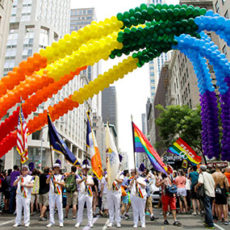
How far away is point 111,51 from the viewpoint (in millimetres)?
9969

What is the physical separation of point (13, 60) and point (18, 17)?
9424mm

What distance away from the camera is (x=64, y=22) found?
59.6m

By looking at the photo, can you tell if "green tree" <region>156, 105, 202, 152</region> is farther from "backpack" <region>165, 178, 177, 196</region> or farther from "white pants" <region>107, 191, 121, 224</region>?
"white pants" <region>107, 191, 121, 224</region>

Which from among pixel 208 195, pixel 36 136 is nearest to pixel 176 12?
pixel 208 195

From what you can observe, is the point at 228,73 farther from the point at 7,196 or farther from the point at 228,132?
the point at 7,196

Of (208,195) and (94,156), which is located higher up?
(94,156)

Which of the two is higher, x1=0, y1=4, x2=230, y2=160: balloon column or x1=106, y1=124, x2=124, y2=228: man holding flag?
x1=0, y1=4, x2=230, y2=160: balloon column

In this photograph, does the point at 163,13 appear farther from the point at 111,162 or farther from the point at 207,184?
the point at 207,184

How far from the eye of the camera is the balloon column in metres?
9.16

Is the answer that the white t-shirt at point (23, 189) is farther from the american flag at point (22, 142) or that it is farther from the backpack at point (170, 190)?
the backpack at point (170, 190)

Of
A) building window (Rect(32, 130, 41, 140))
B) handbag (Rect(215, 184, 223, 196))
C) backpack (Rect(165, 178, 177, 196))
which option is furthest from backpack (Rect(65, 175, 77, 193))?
building window (Rect(32, 130, 41, 140))

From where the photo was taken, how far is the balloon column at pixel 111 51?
9.16 m

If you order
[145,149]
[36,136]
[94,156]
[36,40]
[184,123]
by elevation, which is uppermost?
[36,40]

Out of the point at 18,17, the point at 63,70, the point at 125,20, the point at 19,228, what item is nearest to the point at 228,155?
the point at 125,20
